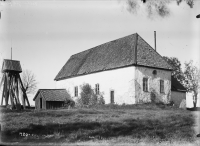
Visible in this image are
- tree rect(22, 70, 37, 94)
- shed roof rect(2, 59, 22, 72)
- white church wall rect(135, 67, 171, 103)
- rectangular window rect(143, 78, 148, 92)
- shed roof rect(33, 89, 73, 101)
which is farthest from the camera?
shed roof rect(33, 89, 73, 101)

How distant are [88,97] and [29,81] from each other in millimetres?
16742

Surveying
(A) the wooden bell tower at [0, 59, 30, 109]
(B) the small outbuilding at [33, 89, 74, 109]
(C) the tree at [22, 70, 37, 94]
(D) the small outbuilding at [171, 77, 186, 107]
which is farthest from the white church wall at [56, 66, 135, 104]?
(A) the wooden bell tower at [0, 59, 30, 109]

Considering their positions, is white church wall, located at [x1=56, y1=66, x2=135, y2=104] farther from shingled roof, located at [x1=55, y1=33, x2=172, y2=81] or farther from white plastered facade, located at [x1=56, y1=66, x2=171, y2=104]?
shingled roof, located at [x1=55, y1=33, x2=172, y2=81]

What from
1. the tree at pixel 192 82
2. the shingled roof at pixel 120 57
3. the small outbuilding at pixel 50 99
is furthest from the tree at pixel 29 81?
the tree at pixel 192 82

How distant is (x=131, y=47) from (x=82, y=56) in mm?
10854

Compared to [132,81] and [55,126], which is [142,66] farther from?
[55,126]

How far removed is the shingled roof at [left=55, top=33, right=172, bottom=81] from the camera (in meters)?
28.7

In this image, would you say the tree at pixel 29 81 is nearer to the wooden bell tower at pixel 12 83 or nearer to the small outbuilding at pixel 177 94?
the wooden bell tower at pixel 12 83

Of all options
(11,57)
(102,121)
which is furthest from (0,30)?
(102,121)

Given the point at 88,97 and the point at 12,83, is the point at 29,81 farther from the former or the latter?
the point at 88,97

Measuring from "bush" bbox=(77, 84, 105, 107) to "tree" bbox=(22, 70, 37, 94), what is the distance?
1439 centimetres

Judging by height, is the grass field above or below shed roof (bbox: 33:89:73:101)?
below

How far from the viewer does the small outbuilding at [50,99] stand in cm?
2967

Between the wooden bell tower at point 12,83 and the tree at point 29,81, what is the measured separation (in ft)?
1.20
